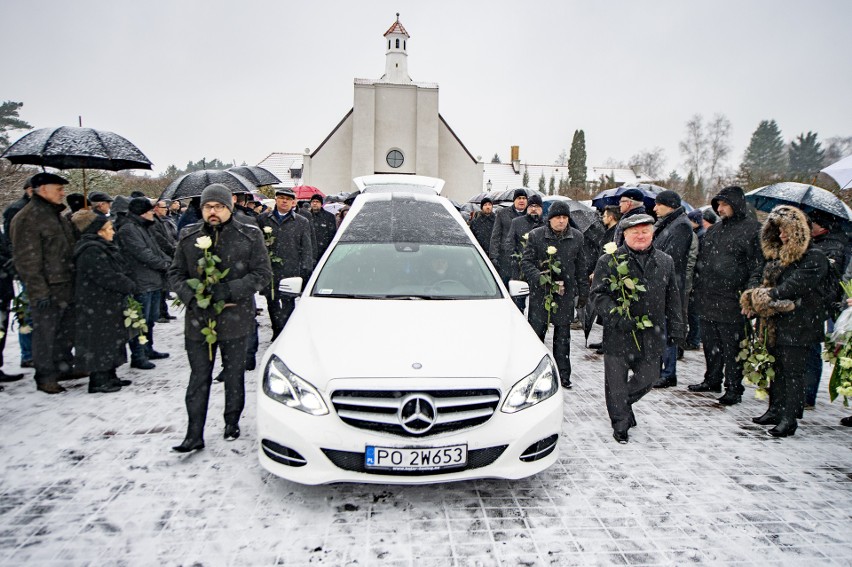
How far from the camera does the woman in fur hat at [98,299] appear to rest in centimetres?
512

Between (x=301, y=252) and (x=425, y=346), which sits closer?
(x=425, y=346)

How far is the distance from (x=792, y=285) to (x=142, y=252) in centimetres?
694

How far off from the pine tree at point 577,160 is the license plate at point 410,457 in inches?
2476

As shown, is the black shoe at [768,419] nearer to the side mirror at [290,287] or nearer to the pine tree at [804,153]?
the side mirror at [290,287]

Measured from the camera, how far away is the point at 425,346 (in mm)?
3205

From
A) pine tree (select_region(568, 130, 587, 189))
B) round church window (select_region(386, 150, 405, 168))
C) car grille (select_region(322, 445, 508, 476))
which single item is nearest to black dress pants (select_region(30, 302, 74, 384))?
car grille (select_region(322, 445, 508, 476))

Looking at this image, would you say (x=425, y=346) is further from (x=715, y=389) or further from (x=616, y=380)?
(x=715, y=389)

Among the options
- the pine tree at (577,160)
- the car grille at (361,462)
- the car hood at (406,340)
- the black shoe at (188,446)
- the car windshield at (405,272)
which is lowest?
the black shoe at (188,446)

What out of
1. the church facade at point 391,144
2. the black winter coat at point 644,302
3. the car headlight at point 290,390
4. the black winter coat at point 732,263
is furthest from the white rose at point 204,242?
the church facade at point 391,144

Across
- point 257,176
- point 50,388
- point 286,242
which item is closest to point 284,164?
point 257,176

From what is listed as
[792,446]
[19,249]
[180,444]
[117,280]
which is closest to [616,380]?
[792,446]

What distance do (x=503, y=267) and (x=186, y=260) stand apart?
5460mm

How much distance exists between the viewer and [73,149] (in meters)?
5.25

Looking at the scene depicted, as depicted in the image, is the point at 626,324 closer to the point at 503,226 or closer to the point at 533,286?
the point at 533,286
